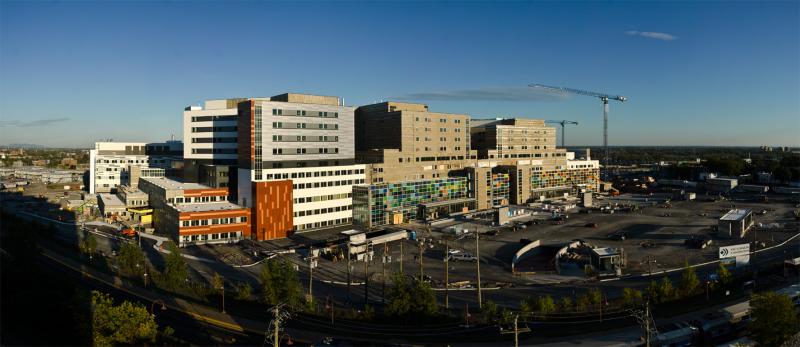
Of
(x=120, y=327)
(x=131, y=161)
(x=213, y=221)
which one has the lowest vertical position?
(x=120, y=327)

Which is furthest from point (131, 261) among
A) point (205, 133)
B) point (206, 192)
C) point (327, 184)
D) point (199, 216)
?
point (205, 133)

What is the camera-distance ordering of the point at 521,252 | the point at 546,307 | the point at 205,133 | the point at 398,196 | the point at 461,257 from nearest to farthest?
the point at 546,307 → the point at 461,257 → the point at 521,252 → the point at 398,196 → the point at 205,133

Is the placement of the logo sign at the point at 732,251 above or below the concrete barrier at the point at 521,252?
above

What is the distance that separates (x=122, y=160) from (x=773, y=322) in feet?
372

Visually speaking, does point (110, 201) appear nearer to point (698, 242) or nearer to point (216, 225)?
point (216, 225)

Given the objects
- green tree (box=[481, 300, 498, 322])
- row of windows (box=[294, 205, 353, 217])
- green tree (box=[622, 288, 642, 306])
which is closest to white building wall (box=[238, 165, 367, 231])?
row of windows (box=[294, 205, 353, 217])

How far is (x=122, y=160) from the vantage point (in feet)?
350

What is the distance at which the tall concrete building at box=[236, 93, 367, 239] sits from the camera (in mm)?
62875

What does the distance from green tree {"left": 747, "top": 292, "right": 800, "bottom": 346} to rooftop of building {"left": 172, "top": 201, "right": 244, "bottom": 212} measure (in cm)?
5289

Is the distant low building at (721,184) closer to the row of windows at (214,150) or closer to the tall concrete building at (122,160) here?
the row of windows at (214,150)

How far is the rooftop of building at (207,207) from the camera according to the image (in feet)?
199

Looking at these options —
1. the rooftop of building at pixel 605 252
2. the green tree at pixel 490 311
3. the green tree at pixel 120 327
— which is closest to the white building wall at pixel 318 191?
the rooftop of building at pixel 605 252

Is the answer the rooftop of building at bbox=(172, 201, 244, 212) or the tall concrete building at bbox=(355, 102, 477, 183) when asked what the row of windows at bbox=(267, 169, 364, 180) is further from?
the rooftop of building at bbox=(172, 201, 244, 212)

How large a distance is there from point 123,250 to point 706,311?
1912 inches
